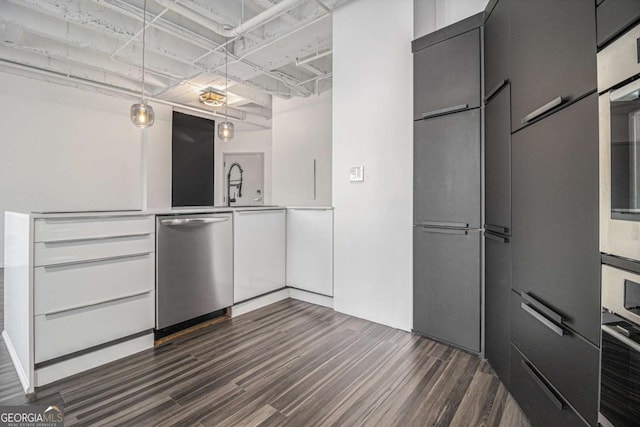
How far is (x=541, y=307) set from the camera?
1.32m

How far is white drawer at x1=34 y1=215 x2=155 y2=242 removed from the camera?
1771 millimetres

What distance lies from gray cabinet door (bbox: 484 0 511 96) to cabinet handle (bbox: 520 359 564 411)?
149 cm

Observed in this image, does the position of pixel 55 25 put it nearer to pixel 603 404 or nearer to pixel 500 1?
pixel 500 1

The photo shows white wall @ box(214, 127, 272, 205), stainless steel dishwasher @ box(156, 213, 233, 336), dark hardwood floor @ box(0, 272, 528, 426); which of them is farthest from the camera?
white wall @ box(214, 127, 272, 205)

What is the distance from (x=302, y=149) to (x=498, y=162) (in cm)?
360

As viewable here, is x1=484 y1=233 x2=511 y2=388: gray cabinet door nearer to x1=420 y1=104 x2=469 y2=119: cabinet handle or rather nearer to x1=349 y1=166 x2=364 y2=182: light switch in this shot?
x1=420 y1=104 x2=469 y2=119: cabinet handle

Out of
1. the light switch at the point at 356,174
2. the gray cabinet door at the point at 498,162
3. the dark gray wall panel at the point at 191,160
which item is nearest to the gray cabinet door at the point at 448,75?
the gray cabinet door at the point at 498,162

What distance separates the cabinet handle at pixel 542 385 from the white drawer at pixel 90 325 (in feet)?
7.86

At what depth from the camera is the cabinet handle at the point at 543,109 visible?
1.17 meters

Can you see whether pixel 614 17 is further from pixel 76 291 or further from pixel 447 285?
pixel 76 291

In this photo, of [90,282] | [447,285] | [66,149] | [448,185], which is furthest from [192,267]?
[66,149]

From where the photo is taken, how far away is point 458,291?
221cm

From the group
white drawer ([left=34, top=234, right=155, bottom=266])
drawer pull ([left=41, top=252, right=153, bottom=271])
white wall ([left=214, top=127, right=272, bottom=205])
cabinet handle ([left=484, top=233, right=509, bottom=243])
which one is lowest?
drawer pull ([left=41, top=252, right=153, bottom=271])

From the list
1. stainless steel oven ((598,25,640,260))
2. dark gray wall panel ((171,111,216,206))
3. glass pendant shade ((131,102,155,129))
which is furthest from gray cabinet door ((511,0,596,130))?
dark gray wall panel ((171,111,216,206))
